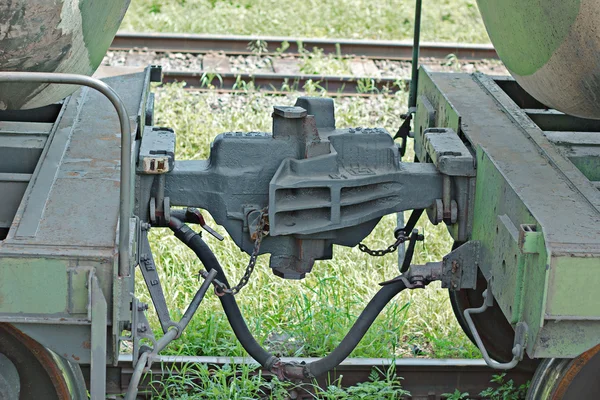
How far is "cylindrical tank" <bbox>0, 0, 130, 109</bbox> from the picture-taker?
122 inches

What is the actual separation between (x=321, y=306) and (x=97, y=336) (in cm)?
232

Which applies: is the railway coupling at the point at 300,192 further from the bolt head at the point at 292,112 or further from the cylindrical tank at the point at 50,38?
the cylindrical tank at the point at 50,38

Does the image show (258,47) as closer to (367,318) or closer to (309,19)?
(309,19)

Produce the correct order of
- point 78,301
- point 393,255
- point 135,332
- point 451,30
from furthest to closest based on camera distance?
point 451,30 → point 393,255 → point 135,332 → point 78,301

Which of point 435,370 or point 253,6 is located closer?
point 435,370

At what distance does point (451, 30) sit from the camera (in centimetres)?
1101

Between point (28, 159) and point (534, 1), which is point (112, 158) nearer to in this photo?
point (28, 159)

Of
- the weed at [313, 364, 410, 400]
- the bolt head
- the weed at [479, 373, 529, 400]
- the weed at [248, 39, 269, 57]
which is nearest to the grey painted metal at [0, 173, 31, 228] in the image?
the bolt head

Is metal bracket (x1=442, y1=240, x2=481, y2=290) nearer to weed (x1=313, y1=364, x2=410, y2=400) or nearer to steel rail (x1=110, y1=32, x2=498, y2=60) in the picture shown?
weed (x1=313, y1=364, x2=410, y2=400)

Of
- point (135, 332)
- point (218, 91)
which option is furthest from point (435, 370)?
point (218, 91)

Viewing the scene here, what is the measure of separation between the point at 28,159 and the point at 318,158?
1.12 meters

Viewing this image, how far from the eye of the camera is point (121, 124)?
9.16ft

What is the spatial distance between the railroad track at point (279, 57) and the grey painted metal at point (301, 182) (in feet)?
14.5

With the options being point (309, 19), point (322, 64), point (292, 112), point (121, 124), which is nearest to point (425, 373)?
point (292, 112)
